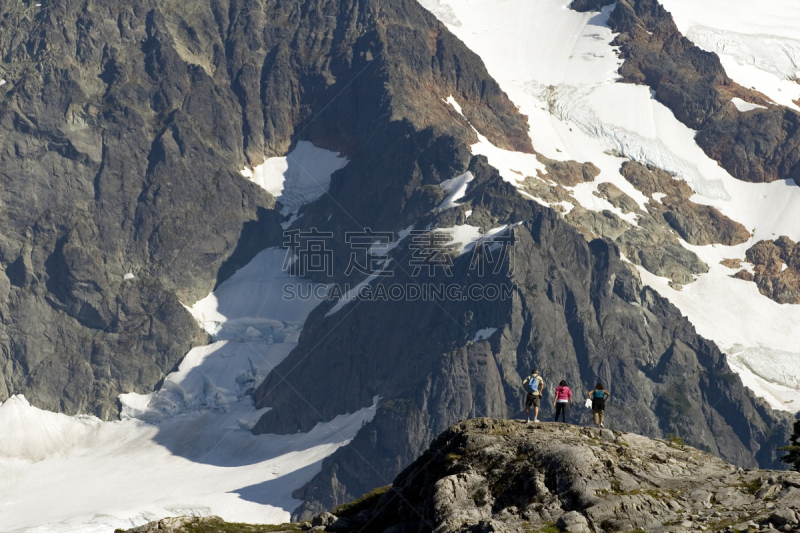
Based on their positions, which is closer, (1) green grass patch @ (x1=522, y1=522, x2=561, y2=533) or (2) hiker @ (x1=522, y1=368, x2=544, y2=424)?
(1) green grass patch @ (x1=522, y1=522, x2=561, y2=533)

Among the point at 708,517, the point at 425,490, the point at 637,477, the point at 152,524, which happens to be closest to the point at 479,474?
the point at 425,490

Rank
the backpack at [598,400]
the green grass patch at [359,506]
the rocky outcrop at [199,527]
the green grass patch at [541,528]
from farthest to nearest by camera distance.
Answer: the green grass patch at [359,506] < the backpack at [598,400] < the rocky outcrop at [199,527] < the green grass patch at [541,528]

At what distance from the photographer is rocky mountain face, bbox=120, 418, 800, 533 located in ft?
204

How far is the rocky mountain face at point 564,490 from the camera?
62094 mm

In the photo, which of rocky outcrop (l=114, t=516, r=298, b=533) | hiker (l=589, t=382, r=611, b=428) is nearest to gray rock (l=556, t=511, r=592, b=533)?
hiker (l=589, t=382, r=611, b=428)

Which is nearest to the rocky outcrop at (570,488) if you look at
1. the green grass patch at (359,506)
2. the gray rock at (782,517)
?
the gray rock at (782,517)

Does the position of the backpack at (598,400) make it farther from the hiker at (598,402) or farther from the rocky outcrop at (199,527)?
the rocky outcrop at (199,527)

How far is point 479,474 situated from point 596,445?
6883mm

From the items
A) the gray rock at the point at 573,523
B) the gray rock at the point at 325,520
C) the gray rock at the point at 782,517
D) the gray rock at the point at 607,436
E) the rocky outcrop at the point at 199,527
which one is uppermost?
the gray rock at the point at 782,517

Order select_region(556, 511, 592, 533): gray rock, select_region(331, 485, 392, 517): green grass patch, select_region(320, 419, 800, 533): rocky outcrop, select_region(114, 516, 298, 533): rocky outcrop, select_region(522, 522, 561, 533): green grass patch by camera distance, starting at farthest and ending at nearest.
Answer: select_region(331, 485, 392, 517): green grass patch, select_region(114, 516, 298, 533): rocky outcrop, select_region(522, 522, 561, 533): green grass patch, select_region(556, 511, 592, 533): gray rock, select_region(320, 419, 800, 533): rocky outcrop

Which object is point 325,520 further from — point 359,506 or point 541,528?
point 541,528

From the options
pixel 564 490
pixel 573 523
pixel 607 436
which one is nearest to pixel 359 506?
pixel 607 436

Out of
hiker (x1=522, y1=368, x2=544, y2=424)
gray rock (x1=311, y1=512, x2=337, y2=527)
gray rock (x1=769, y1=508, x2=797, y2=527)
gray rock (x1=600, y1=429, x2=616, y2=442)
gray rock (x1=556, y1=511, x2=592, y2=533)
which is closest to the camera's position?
gray rock (x1=769, y1=508, x2=797, y2=527)

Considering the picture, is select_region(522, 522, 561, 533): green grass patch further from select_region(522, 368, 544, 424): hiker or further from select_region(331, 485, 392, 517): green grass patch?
select_region(331, 485, 392, 517): green grass patch
